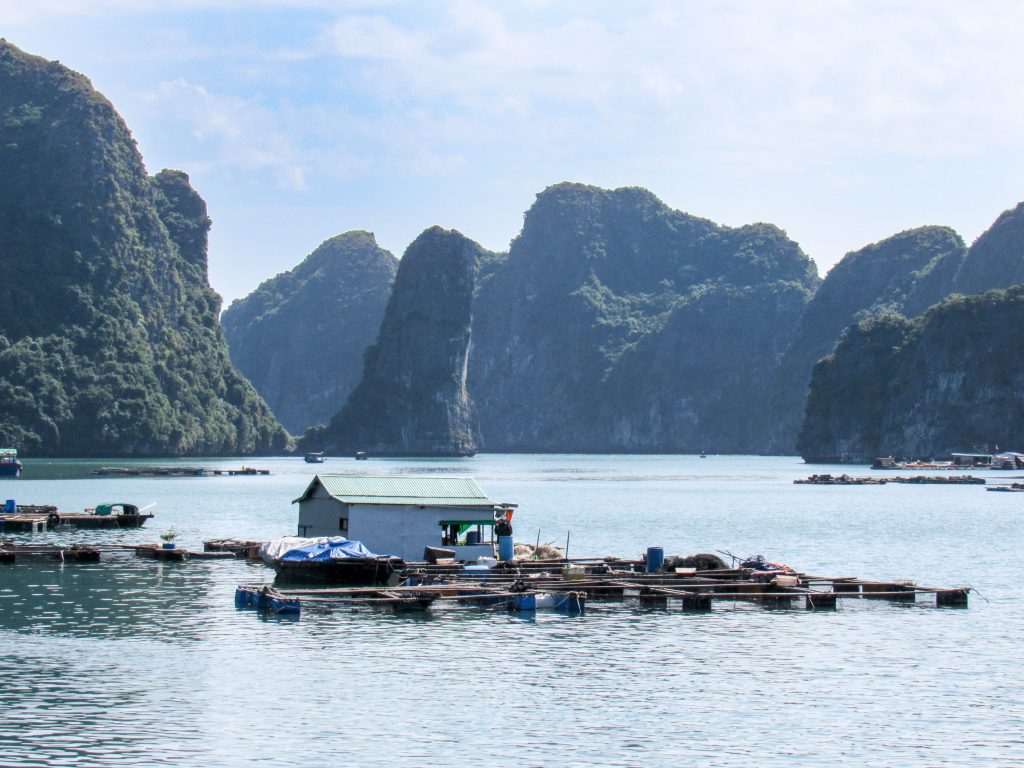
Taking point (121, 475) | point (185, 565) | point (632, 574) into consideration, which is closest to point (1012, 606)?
point (632, 574)

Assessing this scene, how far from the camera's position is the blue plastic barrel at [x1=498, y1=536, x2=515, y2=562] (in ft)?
175

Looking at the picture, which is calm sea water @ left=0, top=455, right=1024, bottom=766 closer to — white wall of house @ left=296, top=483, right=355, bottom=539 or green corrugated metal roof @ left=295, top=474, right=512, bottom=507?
white wall of house @ left=296, top=483, right=355, bottom=539

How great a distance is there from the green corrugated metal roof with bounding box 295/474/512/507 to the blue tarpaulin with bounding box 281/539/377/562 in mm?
2833

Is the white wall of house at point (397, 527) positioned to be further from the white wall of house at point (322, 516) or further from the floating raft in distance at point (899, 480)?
the floating raft in distance at point (899, 480)

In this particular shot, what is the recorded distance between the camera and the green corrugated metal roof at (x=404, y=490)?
52.9m

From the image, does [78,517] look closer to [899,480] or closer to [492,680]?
[492,680]

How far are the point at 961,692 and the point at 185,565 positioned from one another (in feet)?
121

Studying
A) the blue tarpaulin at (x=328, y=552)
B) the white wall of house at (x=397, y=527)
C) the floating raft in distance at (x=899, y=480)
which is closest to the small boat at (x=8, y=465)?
the floating raft in distance at (x=899, y=480)

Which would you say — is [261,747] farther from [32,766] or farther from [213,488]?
[213,488]

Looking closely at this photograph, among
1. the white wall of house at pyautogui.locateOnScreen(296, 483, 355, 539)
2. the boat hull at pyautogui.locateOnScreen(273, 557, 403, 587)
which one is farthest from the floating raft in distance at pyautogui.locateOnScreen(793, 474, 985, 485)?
the boat hull at pyautogui.locateOnScreen(273, 557, 403, 587)

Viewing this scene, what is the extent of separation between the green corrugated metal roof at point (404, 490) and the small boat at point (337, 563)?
314 centimetres

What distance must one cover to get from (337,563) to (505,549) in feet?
25.6

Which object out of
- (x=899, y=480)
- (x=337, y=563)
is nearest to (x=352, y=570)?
(x=337, y=563)

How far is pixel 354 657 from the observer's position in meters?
35.1
